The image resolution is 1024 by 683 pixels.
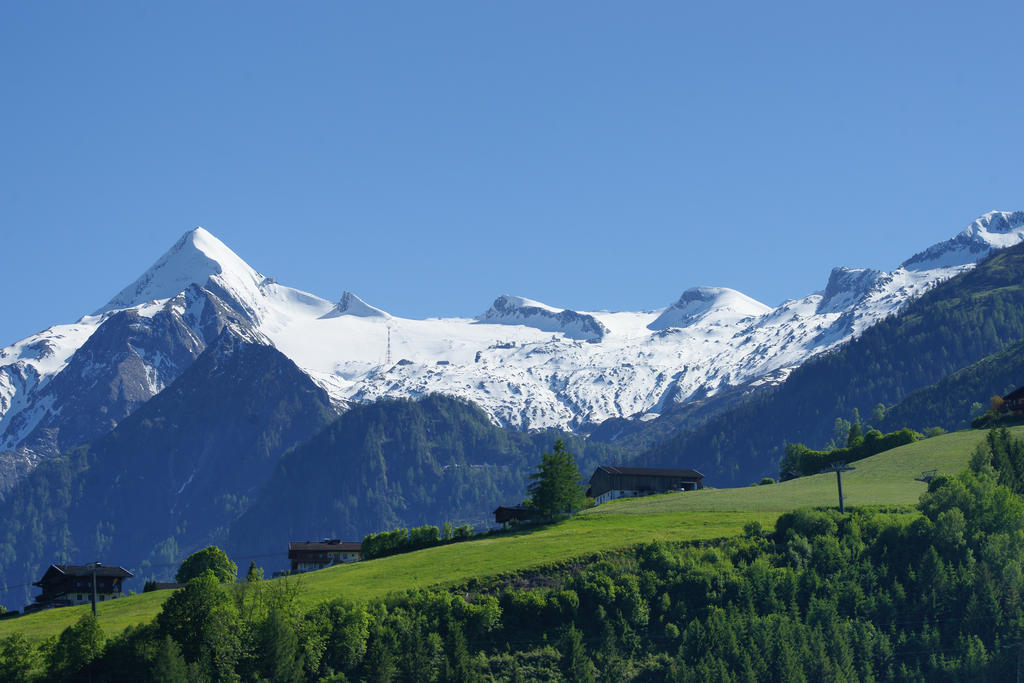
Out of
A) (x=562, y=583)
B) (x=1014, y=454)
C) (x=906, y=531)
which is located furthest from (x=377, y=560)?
(x=1014, y=454)

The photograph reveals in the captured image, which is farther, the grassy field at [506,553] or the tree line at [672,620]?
the grassy field at [506,553]

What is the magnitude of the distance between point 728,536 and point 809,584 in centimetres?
1380

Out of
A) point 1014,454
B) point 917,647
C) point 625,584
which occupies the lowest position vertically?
point 917,647

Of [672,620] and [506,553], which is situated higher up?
[506,553]

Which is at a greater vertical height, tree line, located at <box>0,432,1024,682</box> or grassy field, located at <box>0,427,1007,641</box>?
grassy field, located at <box>0,427,1007,641</box>

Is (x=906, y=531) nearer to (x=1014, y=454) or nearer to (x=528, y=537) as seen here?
(x=1014, y=454)

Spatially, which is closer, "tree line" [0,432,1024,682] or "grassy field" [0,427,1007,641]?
"tree line" [0,432,1024,682]

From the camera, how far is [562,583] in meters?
160

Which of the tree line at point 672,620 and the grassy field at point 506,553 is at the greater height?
the grassy field at point 506,553

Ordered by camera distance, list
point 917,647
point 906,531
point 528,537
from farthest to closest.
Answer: point 528,537 → point 906,531 → point 917,647

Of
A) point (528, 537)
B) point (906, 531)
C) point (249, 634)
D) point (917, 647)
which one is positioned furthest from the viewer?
point (528, 537)

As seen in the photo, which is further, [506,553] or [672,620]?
[506,553]

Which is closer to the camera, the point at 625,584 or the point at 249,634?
the point at 249,634

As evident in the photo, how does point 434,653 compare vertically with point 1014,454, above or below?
below
